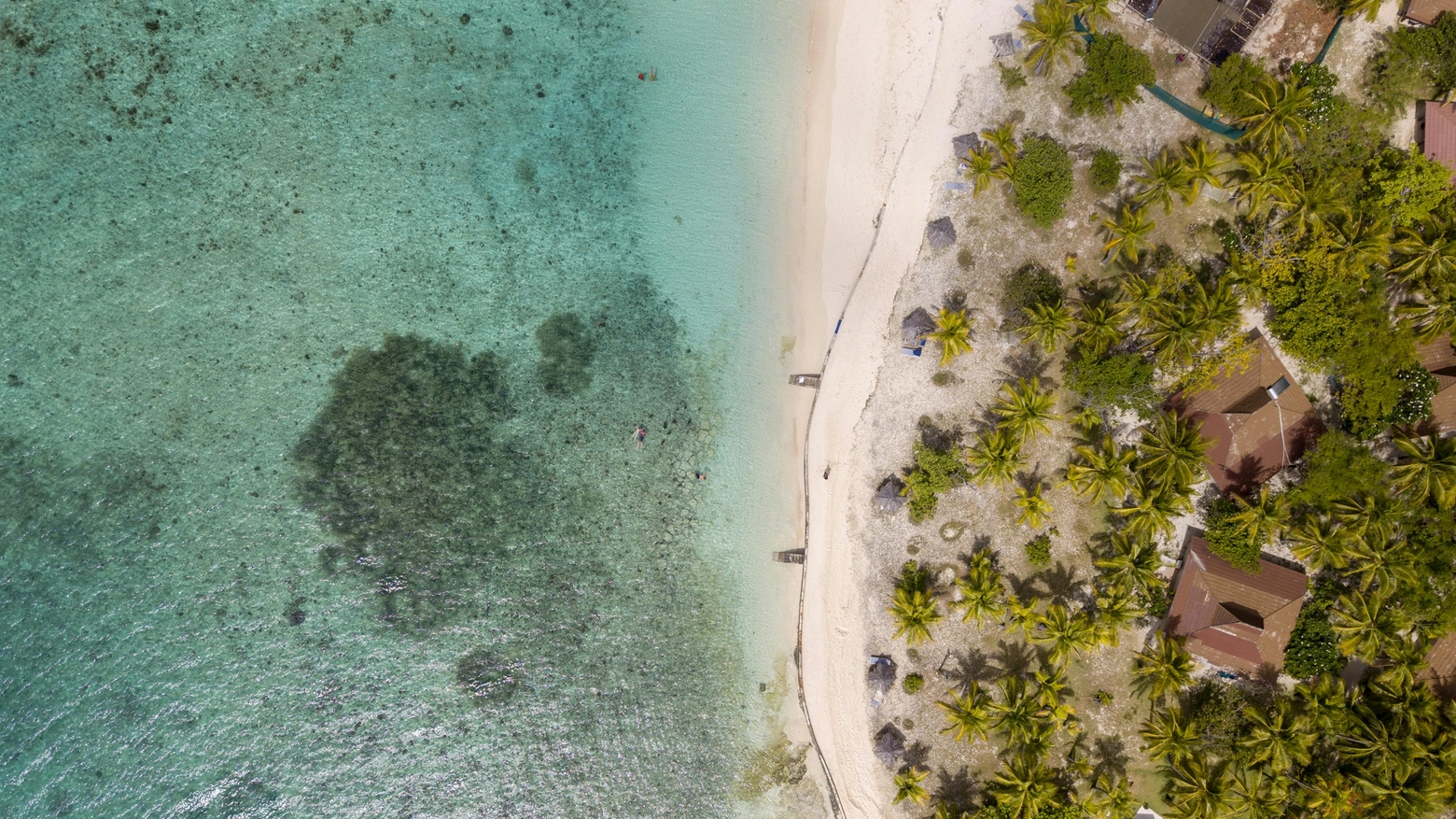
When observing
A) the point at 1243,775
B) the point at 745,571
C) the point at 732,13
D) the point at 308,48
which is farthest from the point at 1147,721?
the point at 308,48

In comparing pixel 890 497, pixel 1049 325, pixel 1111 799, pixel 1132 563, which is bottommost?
pixel 1111 799

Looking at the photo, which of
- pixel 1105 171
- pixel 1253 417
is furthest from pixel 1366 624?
pixel 1105 171

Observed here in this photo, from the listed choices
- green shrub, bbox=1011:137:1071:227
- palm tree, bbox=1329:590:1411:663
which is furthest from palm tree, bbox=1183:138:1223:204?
palm tree, bbox=1329:590:1411:663

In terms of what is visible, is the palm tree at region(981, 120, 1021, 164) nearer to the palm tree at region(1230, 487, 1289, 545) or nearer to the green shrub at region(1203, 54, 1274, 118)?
the green shrub at region(1203, 54, 1274, 118)

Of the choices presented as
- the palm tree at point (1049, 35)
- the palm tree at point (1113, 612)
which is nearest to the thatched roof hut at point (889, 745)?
the palm tree at point (1113, 612)

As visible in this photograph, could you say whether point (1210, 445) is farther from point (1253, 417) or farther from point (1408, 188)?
point (1408, 188)

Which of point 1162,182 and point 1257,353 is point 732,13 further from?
point 1257,353
